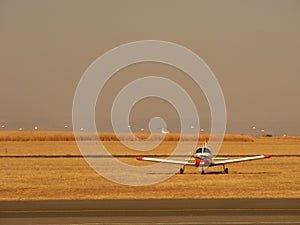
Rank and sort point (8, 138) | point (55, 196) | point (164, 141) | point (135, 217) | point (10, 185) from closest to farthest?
point (135, 217), point (55, 196), point (10, 185), point (8, 138), point (164, 141)

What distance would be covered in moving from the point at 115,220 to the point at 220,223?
3.26m

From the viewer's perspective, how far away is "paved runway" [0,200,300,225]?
2123 centimetres

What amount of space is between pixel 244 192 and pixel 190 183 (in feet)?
20.4

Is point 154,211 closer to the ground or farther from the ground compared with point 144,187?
farther from the ground

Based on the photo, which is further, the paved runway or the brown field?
the brown field

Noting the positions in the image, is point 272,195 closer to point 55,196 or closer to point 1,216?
point 55,196

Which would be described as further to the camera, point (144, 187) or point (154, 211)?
point (144, 187)

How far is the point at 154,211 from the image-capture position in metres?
24.1

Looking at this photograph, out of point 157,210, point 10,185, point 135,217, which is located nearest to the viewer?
point 135,217

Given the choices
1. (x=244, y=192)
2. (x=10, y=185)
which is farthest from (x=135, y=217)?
(x=10, y=185)

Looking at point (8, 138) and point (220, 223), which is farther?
point (8, 138)

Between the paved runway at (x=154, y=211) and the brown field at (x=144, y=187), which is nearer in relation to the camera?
the paved runway at (x=154, y=211)

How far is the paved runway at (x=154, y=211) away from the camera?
2123 cm

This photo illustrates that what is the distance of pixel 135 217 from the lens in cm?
2225
